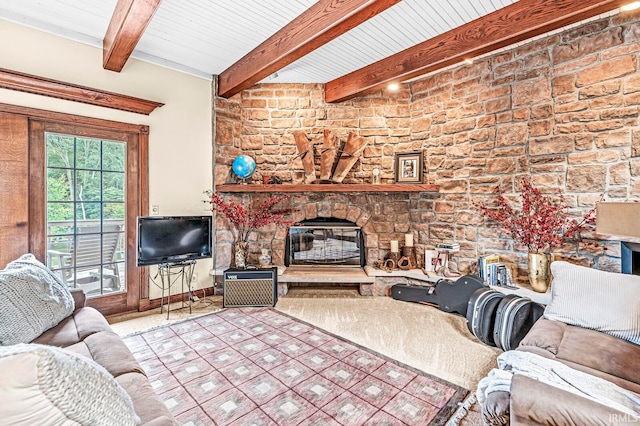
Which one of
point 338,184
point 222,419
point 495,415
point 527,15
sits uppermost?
point 527,15

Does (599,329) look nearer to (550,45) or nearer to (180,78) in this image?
(550,45)

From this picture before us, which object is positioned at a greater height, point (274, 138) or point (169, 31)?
point (169, 31)

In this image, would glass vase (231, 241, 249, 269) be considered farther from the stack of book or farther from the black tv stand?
the stack of book

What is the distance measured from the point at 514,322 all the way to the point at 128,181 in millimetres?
3916

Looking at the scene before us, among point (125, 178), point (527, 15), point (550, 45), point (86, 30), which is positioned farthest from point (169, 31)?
point (550, 45)

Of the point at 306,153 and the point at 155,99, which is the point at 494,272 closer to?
the point at 306,153

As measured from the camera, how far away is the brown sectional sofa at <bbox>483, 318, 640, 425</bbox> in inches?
40.4

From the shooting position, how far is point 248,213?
4047 millimetres

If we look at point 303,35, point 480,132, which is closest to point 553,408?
point 303,35

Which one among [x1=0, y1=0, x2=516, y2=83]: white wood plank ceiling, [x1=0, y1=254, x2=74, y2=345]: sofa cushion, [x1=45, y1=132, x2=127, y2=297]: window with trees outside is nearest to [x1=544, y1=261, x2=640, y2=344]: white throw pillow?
[x1=0, y1=0, x2=516, y2=83]: white wood plank ceiling

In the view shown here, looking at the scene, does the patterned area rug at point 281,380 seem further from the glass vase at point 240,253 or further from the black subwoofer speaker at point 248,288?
the glass vase at point 240,253

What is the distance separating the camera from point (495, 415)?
1.24 m

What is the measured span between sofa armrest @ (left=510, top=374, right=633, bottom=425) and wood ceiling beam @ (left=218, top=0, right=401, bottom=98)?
2.35 m

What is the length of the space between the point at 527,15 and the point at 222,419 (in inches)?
143
